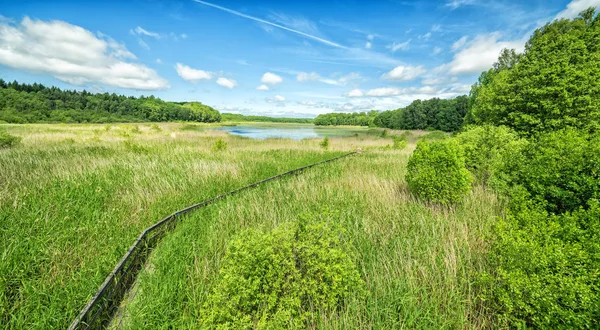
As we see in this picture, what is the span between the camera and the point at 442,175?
17.3 ft

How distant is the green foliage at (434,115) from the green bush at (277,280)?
74.7 metres

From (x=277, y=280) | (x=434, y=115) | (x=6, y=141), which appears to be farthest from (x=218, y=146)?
(x=434, y=115)

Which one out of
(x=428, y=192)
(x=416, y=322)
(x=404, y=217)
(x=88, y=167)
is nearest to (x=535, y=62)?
(x=428, y=192)

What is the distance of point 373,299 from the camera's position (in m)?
2.61

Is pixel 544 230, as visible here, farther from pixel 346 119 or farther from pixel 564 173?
pixel 346 119

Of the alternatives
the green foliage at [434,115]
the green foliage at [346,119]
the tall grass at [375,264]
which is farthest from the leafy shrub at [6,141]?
the green foliage at [346,119]

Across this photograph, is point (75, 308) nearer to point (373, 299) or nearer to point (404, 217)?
point (373, 299)

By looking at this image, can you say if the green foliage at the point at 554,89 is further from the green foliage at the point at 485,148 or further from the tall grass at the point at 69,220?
the tall grass at the point at 69,220

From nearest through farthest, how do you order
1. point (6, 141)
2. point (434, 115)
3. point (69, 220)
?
1. point (69, 220)
2. point (6, 141)
3. point (434, 115)

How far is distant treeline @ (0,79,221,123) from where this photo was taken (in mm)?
63719

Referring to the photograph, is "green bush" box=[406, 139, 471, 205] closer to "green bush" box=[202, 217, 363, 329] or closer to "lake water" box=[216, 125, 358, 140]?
"green bush" box=[202, 217, 363, 329]

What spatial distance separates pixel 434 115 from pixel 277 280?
88859 millimetres

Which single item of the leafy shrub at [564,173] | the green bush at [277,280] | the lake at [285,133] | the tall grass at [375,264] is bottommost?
the lake at [285,133]

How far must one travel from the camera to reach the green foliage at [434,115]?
67.1m
